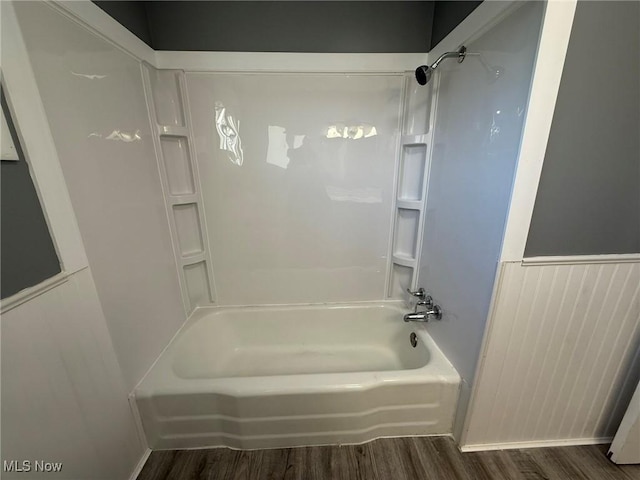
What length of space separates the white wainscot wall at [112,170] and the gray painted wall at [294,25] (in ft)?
1.09

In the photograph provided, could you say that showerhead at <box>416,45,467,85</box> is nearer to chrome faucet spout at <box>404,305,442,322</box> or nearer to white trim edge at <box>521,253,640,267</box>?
white trim edge at <box>521,253,640,267</box>

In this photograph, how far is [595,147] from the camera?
0.84 meters

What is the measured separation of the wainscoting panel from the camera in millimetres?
989

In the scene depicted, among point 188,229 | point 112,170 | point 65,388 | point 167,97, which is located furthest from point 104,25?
point 65,388

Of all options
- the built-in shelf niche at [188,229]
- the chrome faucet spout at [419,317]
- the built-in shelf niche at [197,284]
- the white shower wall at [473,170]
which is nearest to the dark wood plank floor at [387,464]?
the white shower wall at [473,170]

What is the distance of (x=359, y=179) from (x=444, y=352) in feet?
3.56

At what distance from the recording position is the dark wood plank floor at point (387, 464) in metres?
1.14

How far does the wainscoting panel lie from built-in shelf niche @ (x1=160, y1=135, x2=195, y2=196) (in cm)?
168

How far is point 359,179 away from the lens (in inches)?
65.2

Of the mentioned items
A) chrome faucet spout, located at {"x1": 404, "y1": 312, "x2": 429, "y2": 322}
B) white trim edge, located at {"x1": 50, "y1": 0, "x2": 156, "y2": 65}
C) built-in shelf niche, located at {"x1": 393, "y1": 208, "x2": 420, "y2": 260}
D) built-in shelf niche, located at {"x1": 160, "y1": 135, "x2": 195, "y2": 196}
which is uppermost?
white trim edge, located at {"x1": 50, "y1": 0, "x2": 156, "y2": 65}

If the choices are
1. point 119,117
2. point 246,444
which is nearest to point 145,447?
point 246,444

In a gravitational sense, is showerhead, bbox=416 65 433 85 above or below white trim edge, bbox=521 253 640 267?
above

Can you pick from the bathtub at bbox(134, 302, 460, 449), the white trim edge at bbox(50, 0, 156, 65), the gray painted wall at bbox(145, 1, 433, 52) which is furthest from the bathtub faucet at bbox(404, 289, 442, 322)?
the white trim edge at bbox(50, 0, 156, 65)

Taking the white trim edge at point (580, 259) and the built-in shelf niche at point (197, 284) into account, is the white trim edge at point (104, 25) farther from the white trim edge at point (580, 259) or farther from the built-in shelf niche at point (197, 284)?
Result: the white trim edge at point (580, 259)
